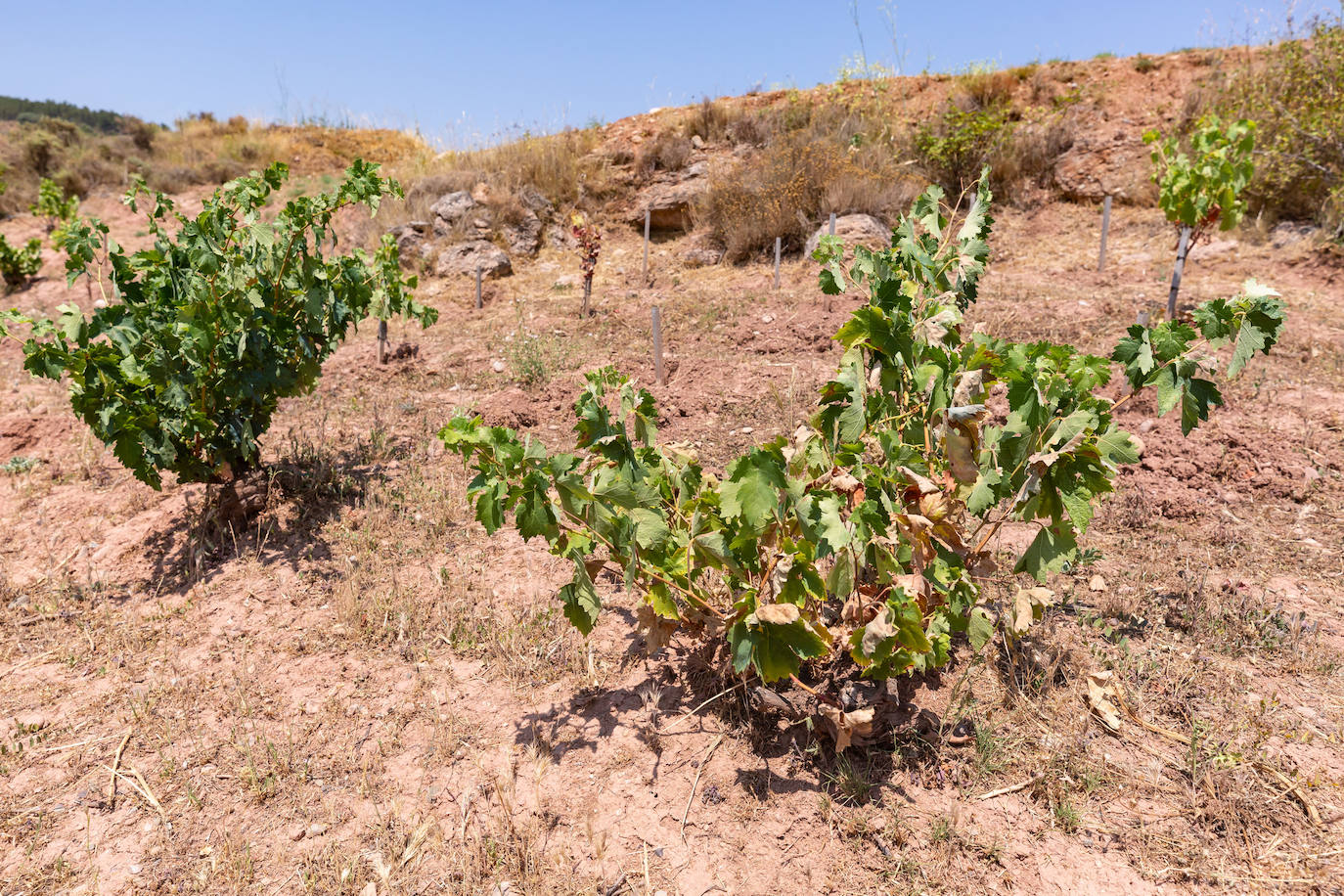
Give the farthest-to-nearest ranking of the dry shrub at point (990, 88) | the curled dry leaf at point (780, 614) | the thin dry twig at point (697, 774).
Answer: the dry shrub at point (990, 88)
the thin dry twig at point (697, 774)
the curled dry leaf at point (780, 614)

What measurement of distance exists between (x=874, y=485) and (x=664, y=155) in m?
12.5

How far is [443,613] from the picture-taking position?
317cm

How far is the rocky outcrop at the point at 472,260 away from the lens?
10523 mm

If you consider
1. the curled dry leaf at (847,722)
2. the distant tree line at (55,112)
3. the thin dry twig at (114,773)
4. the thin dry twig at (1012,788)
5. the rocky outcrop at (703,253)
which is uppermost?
the distant tree line at (55,112)

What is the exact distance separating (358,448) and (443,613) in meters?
2.08

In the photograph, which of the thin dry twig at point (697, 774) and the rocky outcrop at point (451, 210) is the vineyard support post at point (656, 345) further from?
the rocky outcrop at point (451, 210)

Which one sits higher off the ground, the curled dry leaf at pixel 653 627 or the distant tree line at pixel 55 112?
the distant tree line at pixel 55 112

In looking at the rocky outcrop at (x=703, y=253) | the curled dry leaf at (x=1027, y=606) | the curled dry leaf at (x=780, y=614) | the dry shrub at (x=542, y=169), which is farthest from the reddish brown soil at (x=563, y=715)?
the dry shrub at (x=542, y=169)

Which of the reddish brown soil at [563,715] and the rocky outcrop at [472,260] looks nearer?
the reddish brown soil at [563,715]

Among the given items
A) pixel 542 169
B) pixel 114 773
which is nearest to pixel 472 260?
pixel 542 169

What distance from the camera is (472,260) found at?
10539 millimetres

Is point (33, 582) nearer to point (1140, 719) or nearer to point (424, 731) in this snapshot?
point (424, 731)

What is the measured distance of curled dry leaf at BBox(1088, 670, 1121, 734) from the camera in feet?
7.92

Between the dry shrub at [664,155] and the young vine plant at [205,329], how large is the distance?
10029 mm
